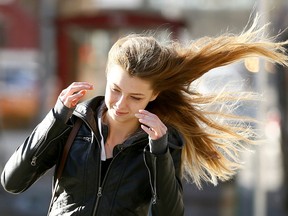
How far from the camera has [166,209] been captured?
3.20 meters

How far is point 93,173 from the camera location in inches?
126

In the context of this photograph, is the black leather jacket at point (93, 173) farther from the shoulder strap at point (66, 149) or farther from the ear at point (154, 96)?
the ear at point (154, 96)

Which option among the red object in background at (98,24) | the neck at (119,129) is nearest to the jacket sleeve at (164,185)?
the neck at (119,129)

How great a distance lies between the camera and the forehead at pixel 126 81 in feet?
10.6

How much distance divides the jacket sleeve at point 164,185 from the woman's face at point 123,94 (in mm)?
189

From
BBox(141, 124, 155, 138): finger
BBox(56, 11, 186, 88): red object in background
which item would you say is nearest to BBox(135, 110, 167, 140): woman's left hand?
BBox(141, 124, 155, 138): finger

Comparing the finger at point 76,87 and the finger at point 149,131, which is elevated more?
the finger at point 76,87

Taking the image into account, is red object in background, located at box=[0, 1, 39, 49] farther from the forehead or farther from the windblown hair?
the forehead

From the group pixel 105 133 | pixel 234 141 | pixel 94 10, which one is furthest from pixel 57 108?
pixel 94 10

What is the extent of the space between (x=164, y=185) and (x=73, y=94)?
50 cm

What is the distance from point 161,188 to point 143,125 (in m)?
0.25

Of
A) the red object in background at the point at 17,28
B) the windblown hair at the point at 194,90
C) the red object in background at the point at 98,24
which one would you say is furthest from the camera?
the red object in background at the point at 17,28

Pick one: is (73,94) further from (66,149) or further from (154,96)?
(154,96)

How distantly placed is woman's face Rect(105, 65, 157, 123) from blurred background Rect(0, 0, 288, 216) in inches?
50.0
